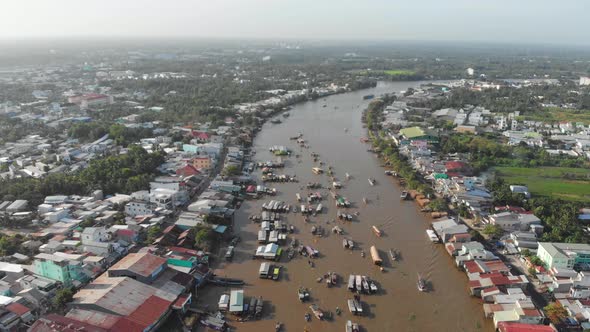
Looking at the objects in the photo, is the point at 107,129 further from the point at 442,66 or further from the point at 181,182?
the point at 442,66

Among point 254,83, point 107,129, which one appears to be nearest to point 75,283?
point 107,129

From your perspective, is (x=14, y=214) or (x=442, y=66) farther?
(x=442, y=66)

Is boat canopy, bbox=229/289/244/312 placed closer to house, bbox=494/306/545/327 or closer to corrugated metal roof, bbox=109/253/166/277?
corrugated metal roof, bbox=109/253/166/277

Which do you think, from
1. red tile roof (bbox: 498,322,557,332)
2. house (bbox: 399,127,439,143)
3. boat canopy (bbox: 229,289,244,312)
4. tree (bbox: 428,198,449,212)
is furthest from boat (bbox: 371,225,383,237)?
house (bbox: 399,127,439,143)

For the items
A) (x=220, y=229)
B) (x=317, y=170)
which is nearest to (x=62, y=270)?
(x=220, y=229)

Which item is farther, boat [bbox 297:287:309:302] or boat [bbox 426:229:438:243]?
boat [bbox 426:229:438:243]

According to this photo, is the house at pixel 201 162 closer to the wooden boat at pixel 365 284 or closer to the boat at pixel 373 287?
the wooden boat at pixel 365 284

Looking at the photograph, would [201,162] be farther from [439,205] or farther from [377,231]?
[439,205]
